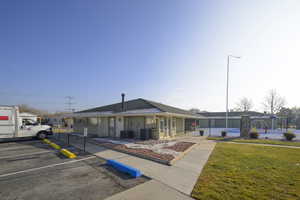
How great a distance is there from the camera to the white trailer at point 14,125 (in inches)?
441

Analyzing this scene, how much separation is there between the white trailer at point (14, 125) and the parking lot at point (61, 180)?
7.76m

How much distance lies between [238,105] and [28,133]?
53363mm

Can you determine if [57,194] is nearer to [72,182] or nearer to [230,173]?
[72,182]

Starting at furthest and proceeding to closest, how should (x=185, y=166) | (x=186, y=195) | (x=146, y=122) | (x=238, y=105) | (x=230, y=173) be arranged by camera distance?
1. (x=238, y=105)
2. (x=146, y=122)
3. (x=185, y=166)
4. (x=230, y=173)
5. (x=186, y=195)

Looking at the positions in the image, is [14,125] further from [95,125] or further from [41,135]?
[95,125]

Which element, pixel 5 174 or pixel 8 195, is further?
pixel 5 174

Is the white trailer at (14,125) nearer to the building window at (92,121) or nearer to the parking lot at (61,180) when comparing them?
the building window at (92,121)

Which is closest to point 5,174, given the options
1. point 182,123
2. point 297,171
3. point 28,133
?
point 28,133

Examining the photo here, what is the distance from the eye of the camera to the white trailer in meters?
11.2

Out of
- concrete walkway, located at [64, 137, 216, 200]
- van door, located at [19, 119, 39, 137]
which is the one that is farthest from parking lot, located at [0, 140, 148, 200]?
van door, located at [19, 119, 39, 137]

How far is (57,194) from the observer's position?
341 centimetres

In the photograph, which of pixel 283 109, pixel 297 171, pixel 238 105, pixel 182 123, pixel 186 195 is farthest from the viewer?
pixel 238 105

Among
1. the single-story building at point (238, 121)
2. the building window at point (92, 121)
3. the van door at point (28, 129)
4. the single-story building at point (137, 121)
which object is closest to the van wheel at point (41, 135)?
the van door at point (28, 129)

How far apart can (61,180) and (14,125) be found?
39.3ft
